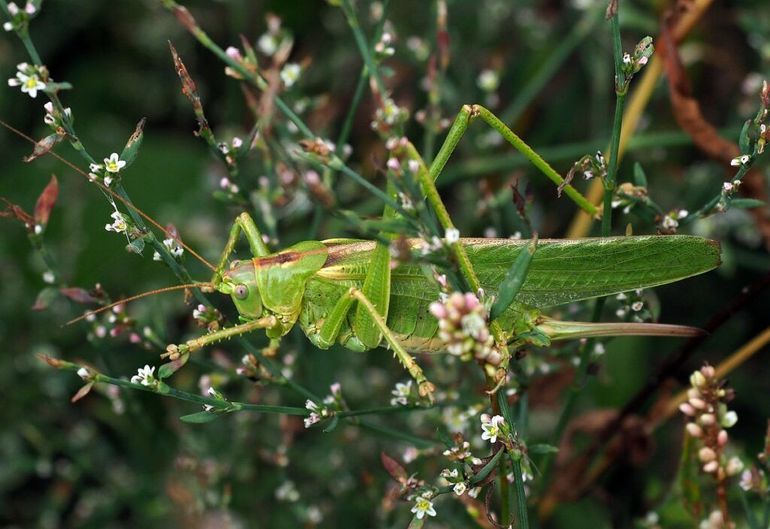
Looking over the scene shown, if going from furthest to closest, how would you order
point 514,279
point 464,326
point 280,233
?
point 280,233 < point 514,279 < point 464,326

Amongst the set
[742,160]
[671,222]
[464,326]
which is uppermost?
[742,160]

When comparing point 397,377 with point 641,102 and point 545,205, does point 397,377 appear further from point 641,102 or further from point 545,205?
point 641,102

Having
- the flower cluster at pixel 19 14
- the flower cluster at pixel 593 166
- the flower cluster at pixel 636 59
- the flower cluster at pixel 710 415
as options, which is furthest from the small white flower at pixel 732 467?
the flower cluster at pixel 19 14

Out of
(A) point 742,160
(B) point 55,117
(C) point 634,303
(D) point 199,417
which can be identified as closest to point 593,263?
(C) point 634,303

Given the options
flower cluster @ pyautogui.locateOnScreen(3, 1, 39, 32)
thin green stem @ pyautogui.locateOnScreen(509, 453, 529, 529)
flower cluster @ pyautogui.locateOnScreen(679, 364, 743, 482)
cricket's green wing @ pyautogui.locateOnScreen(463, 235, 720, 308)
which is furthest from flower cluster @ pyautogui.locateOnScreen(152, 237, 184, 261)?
flower cluster @ pyautogui.locateOnScreen(679, 364, 743, 482)

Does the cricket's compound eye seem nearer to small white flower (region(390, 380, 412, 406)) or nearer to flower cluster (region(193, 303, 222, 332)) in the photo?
flower cluster (region(193, 303, 222, 332))

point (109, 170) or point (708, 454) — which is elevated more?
point (109, 170)

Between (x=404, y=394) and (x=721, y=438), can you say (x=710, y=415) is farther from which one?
(x=404, y=394)

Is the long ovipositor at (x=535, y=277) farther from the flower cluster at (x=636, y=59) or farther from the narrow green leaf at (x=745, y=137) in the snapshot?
the flower cluster at (x=636, y=59)
